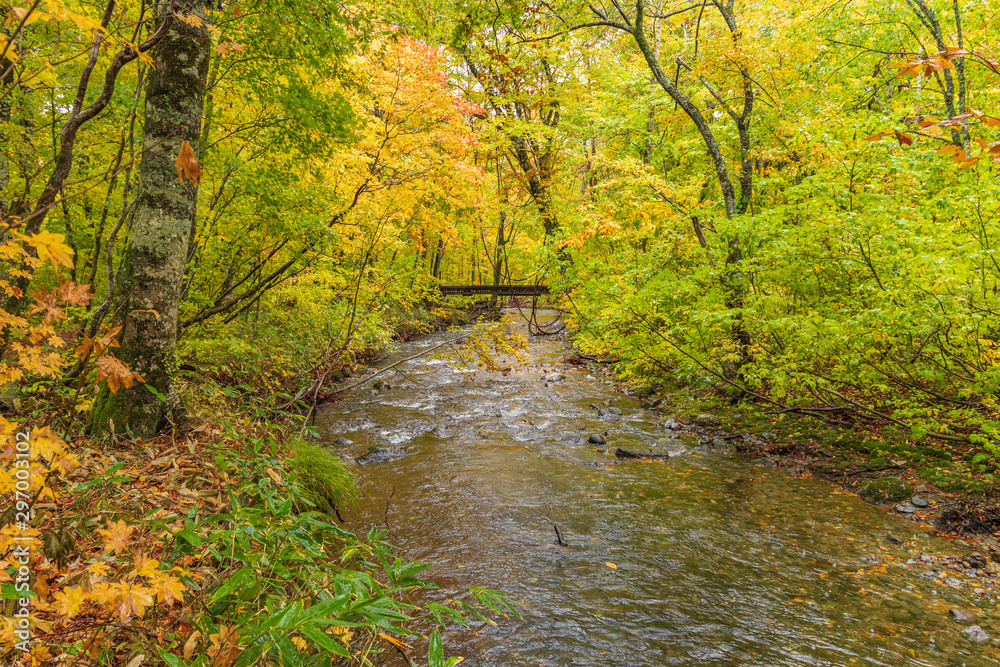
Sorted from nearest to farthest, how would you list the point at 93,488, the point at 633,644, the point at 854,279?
the point at 93,488 → the point at 633,644 → the point at 854,279

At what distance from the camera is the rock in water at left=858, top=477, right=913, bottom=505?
5719 millimetres

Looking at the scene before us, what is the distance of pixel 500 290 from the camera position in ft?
60.5

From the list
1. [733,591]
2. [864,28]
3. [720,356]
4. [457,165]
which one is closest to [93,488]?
[733,591]

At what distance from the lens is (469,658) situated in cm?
333

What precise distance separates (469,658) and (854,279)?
6.69m

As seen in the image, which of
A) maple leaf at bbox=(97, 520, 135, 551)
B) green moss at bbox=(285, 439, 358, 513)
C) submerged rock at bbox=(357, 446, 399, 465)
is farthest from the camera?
submerged rock at bbox=(357, 446, 399, 465)

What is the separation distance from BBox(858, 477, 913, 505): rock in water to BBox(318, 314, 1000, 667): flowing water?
0.25m

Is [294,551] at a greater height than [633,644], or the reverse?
[294,551]

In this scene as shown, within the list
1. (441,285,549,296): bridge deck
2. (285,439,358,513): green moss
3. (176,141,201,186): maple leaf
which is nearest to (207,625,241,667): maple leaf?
(176,141,201,186): maple leaf

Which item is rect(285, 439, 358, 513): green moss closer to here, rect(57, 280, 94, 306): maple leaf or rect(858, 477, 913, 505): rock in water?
rect(57, 280, 94, 306): maple leaf

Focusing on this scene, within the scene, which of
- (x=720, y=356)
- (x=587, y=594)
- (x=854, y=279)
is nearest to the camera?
(x=587, y=594)

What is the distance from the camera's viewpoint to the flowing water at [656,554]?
11.5 feet

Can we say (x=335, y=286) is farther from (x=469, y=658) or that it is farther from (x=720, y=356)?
(x=469, y=658)

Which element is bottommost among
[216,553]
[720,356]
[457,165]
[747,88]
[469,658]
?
[469,658]
